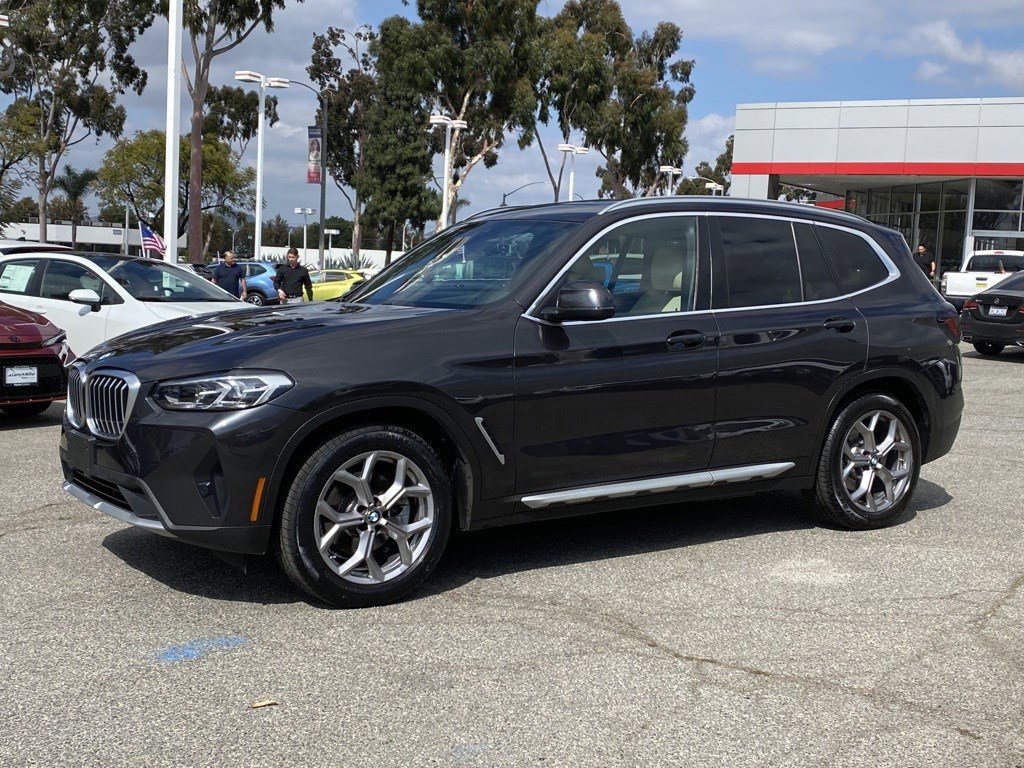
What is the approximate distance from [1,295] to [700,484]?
9.17 metres

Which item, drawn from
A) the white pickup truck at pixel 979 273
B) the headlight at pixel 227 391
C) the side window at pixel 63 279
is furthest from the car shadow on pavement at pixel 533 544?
the white pickup truck at pixel 979 273

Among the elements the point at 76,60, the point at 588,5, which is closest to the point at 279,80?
the point at 76,60

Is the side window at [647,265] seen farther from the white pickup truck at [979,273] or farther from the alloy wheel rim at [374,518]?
the white pickup truck at [979,273]

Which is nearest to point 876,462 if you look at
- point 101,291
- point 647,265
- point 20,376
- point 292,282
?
point 647,265

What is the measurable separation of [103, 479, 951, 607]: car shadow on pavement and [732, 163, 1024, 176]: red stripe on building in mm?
33756

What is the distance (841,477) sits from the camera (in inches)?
245

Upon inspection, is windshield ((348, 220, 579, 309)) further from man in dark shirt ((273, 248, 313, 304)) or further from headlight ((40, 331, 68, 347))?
man in dark shirt ((273, 248, 313, 304))

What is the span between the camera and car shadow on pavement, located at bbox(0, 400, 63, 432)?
9.92m

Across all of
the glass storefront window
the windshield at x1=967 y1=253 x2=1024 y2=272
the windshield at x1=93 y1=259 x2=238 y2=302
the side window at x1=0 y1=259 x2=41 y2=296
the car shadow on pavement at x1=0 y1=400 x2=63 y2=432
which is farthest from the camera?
the glass storefront window

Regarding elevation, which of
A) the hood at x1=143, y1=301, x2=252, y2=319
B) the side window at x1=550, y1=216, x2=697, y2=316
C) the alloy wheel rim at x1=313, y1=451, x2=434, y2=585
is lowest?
the alloy wheel rim at x1=313, y1=451, x2=434, y2=585

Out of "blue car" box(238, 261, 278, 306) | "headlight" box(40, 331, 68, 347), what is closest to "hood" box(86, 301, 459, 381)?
"headlight" box(40, 331, 68, 347)

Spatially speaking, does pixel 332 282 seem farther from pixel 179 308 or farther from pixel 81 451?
pixel 81 451

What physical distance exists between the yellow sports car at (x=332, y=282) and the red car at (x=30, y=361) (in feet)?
35.8

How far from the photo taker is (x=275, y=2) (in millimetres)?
38344
